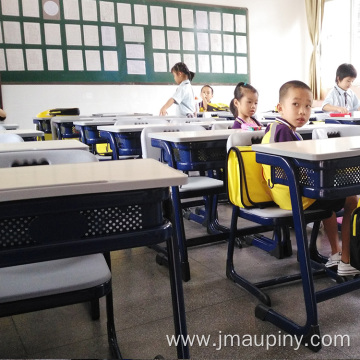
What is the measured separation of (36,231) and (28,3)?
6549mm

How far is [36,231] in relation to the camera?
96 cm

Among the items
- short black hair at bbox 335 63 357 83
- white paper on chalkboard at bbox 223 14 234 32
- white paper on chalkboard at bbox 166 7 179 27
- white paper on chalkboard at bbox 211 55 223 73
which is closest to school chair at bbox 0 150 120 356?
short black hair at bbox 335 63 357 83

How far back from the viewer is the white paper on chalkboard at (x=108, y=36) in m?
7.15

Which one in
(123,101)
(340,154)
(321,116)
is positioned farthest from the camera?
(123,101)

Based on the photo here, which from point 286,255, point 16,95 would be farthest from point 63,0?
point 286,255

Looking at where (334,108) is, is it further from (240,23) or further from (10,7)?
(10,7)

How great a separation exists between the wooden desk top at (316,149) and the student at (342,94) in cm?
282

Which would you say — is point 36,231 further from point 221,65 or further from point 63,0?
point 221,65

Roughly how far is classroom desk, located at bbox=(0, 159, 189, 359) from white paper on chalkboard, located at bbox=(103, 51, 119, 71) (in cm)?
643

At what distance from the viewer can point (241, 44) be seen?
8375 mm

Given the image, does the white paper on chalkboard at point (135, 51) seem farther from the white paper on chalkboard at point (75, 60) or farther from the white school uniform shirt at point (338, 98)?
the white school uniform shirt at point (338, 98)

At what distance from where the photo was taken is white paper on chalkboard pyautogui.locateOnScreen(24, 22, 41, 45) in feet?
21.8

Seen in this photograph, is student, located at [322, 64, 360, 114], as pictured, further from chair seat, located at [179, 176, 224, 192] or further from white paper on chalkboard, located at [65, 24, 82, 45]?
white paper on chalkboard, located at [65, 24, 82, 45]

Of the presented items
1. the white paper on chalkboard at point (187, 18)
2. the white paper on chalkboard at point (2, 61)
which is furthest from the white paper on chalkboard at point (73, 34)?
the white paper on chalkboard at point (187, 18)
